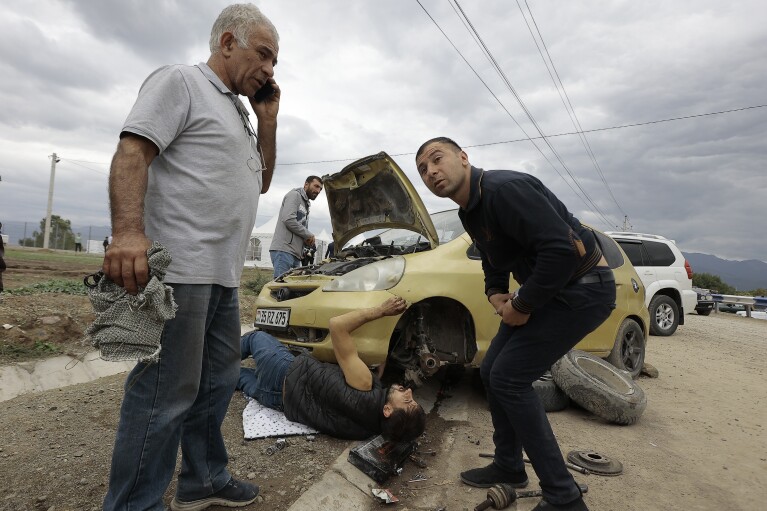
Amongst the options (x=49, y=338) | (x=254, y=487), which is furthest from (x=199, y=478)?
(x=49, y=338)

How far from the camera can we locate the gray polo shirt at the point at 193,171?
4.91 ft

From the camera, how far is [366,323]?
310 cm

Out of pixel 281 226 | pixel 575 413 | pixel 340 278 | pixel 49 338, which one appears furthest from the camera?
pixel 281 226

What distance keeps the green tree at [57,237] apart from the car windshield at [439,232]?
43.2 m

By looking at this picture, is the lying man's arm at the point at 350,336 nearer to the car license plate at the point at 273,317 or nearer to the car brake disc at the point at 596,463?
the car license plate at the point at 273,317

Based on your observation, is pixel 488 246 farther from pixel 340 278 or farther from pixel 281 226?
pixel 281 226

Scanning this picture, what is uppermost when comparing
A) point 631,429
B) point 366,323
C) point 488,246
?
point 488,246

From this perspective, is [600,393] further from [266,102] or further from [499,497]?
[266,102]

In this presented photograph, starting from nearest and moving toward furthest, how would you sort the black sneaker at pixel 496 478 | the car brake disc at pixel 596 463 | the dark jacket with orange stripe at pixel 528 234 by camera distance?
1. the dark jacket with orange stripe at pixel 528 234
2. the black sneaker at pixel 496 478
3. the car brake disc at pixel 596 463

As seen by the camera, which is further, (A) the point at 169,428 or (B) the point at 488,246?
(B) the point at 488,246

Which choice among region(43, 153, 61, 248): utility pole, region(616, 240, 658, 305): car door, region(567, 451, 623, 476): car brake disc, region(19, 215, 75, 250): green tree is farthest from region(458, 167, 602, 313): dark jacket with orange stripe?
region(19, 215, 75, 250): green tree

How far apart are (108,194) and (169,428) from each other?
81 cm

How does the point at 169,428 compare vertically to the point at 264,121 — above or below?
below

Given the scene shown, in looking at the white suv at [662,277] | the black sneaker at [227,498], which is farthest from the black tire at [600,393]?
the white suv at [662,277]
